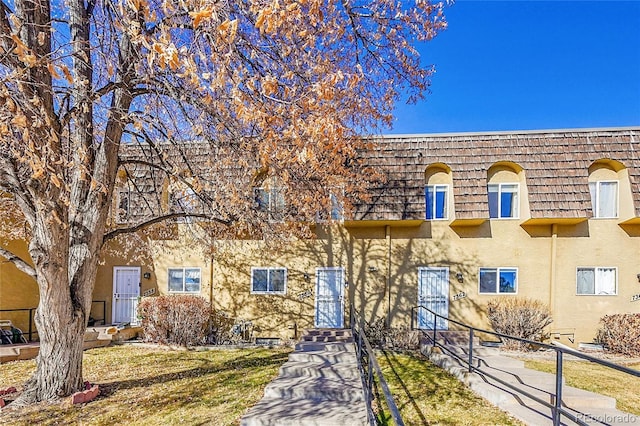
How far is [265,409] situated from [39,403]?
3.27 metres

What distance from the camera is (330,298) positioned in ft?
37.5

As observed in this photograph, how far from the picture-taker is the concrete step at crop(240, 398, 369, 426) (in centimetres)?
470

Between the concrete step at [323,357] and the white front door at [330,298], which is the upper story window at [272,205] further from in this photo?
the white front door at [330,298]

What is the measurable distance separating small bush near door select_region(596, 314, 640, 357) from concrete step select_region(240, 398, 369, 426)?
855 centimetres

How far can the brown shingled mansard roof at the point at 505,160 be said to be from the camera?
10.4m

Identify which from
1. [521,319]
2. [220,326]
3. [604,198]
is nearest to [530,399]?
[521,319]

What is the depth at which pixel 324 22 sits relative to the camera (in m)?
5.27

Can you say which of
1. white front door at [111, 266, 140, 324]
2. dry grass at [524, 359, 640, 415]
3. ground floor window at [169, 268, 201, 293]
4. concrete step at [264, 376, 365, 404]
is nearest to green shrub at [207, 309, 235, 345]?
ground floor window at [169, 268, 201, 293]

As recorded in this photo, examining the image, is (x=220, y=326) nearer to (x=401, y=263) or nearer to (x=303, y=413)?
(x=401, y=263)

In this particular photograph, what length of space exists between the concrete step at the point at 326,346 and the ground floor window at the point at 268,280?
2.67 meters

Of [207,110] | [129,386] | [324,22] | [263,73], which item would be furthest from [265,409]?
[324,22]

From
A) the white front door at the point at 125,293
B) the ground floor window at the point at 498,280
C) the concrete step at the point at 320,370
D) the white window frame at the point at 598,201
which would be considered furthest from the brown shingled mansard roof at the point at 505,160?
the white front door at the point at 125,293

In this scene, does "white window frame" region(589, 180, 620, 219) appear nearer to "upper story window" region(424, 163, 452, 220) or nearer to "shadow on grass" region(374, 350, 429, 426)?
"upper story window" region(424, 163, 452, 220)

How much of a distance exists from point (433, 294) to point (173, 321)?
24.9ft
